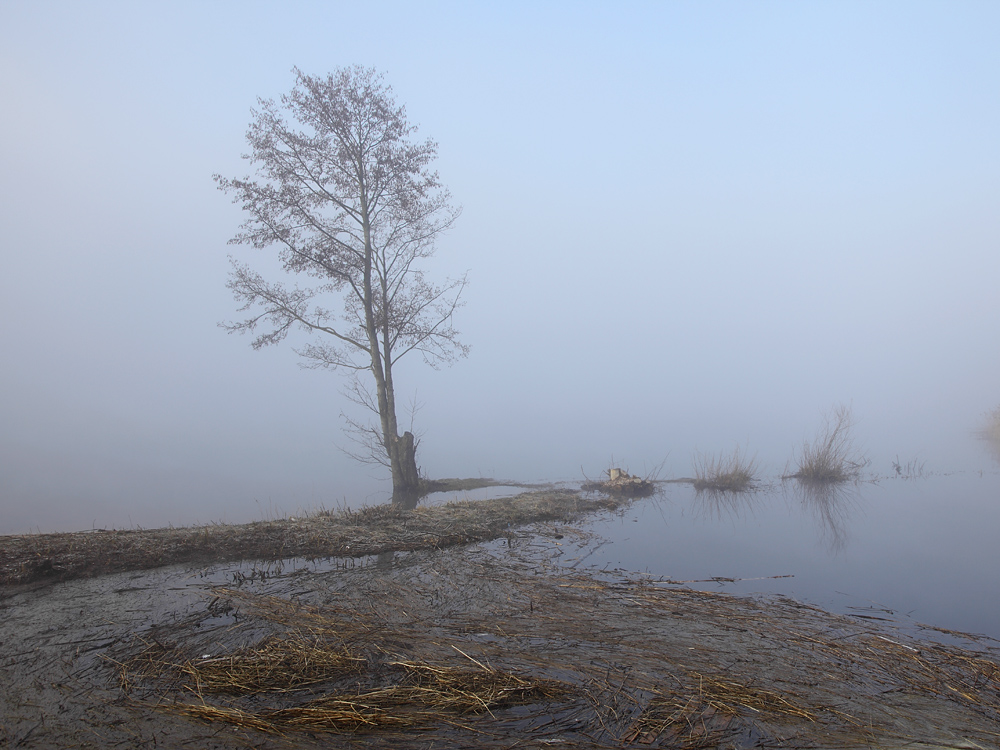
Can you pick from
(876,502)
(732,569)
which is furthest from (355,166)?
(876,502)

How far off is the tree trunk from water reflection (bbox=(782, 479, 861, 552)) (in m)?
8.85

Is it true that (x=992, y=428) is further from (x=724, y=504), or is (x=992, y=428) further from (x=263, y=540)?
(x=263, y=540)

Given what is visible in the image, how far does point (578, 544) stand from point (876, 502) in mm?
7770

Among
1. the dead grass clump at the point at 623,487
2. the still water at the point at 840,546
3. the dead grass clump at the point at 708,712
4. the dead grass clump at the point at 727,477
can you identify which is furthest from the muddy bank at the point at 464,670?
the dead grass clump at the point at 727,477

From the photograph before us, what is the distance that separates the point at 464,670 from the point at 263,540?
191 inches

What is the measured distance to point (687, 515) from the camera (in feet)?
35.7

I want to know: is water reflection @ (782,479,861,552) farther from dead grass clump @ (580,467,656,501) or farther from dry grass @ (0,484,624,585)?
dry grass @ (0,484,624,585)

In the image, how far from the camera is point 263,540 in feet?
25.2

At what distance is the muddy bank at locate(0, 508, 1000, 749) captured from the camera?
324 centimetres

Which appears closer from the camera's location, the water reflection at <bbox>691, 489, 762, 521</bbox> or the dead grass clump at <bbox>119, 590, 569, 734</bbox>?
the dead grass clump at <bbox>119, 590, 569, 734</bbox>

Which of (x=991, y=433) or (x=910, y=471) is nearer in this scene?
(x=910, y=471)

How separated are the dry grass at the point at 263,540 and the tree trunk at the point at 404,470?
357 cm

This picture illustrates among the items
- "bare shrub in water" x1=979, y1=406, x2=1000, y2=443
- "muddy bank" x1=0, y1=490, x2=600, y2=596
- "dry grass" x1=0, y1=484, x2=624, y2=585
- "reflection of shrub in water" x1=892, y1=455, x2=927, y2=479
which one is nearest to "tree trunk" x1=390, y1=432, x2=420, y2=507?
"dry grass" x1=0, y1=484, x2=624, y2=585

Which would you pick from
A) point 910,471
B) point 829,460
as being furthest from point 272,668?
point 910,471
